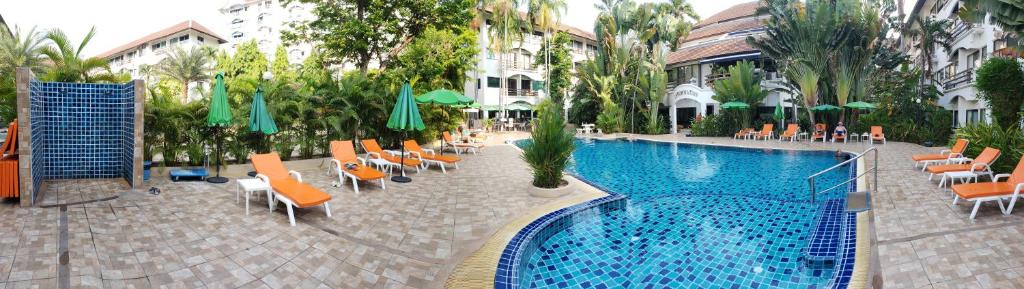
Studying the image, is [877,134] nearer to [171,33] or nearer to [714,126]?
[714,126]

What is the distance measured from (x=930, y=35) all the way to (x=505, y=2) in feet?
71.9

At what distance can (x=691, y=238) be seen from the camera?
632 centimetres

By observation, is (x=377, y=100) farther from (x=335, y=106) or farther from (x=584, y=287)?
(x=584, y=287)

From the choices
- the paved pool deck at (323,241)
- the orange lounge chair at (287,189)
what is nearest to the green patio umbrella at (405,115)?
the paved pool deck at (323,241)

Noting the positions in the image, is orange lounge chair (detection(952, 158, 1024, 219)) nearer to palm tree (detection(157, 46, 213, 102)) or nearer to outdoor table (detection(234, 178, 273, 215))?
outdoor table (detection(234, 178, 273, 215))

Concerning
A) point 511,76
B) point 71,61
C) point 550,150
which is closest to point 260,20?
point 511,76

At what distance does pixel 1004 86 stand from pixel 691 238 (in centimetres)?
1231

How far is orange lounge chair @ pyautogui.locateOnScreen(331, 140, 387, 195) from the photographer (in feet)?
27.0

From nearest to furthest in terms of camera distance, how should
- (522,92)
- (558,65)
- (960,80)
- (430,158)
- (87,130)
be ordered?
1. (87,130)
2. (430,158)
3. (960,80)
4. (558,65)
5. (522,92)

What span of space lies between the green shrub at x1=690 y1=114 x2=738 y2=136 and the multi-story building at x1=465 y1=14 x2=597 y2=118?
43.7 ft

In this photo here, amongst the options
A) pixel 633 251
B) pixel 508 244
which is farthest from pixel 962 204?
pixel 508 244

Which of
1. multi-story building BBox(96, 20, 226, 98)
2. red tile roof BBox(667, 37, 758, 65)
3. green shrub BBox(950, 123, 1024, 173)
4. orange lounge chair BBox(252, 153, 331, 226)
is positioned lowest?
orange lounge chair BBox(252, 153, 331, 226)

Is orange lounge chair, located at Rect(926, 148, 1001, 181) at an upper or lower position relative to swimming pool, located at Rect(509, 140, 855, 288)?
upper

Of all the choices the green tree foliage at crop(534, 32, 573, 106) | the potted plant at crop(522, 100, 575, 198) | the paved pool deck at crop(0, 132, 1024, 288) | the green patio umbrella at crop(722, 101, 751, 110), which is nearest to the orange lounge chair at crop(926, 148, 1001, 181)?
the paved pool deck at crop(0, 132, 1024, 288)
